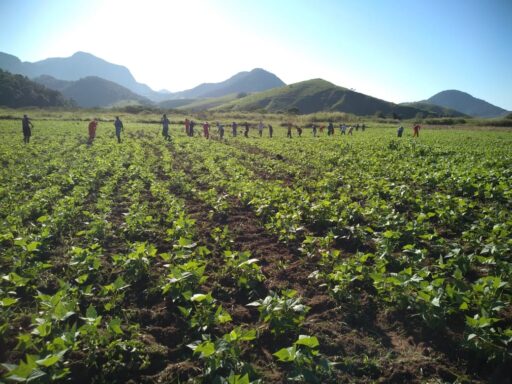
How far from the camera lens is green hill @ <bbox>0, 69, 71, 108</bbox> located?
3984 inches

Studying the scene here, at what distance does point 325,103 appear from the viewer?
530 ft

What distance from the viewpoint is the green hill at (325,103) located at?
15450 centimetres

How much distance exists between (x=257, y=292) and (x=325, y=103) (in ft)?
547

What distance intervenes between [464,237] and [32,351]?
790cm

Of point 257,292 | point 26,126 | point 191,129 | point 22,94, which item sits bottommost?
point 257,292

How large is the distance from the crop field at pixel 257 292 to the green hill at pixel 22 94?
4654 inches

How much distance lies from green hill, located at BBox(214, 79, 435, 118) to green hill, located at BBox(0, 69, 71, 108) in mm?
70741

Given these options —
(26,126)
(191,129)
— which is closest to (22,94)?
(191,129)

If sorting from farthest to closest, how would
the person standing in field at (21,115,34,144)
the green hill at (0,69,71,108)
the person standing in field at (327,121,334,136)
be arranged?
1. the green hill at (0,69,71,108)
2. the person standing in field at (327,121,334,136)
3. the person standing in field at (21,115,34,144)

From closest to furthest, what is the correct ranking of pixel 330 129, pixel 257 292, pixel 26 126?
pixel 257 292
pixel 26 126
pixel 330 129

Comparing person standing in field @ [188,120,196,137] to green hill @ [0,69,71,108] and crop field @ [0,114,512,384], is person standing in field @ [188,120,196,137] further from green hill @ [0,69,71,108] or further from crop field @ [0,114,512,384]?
green hill @ [0,69,71,108]

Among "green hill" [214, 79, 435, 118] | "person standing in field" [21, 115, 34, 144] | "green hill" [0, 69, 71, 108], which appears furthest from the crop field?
"green hill" [214, 79, 435, 118]

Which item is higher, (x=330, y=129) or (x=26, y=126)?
(x=330, y=129)

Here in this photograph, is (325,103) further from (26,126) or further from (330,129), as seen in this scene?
(26,126)
